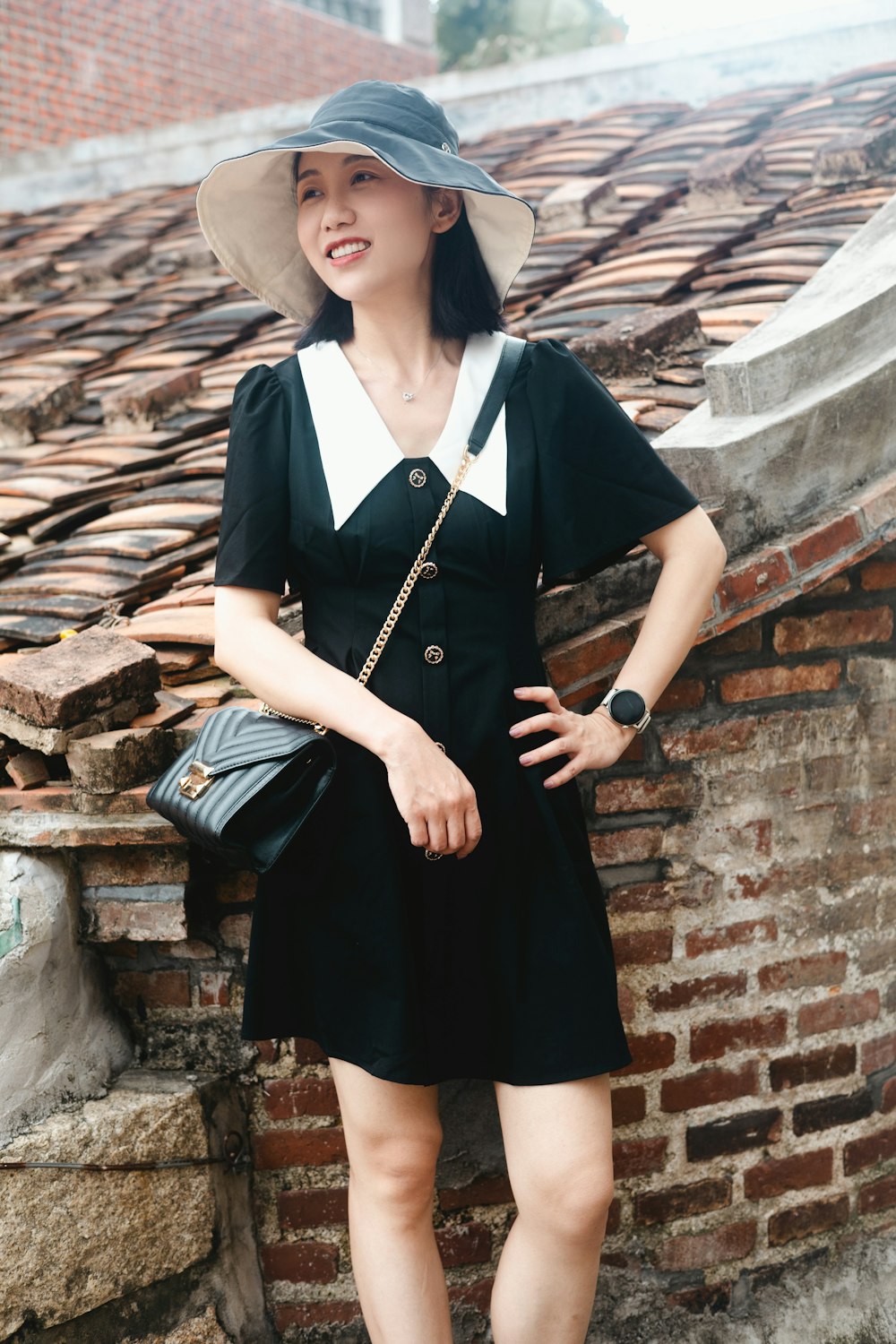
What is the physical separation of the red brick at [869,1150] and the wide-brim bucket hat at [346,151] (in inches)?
74.4

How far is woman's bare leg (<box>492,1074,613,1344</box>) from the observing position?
6.11 feet

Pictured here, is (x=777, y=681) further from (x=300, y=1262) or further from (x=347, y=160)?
(x=300, y=1262)

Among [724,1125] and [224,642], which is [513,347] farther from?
[724,1125]

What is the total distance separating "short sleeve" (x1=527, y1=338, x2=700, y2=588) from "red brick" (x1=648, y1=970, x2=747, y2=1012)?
98 cm

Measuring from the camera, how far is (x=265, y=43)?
13539 mm

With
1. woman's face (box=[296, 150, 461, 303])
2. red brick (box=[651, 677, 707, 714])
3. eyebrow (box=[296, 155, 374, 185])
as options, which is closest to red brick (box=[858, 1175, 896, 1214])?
red brick (box=[651, 677, 707, 714])

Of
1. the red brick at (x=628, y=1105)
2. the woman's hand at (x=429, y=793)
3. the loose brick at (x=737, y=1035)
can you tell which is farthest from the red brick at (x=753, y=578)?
the red brick at (x=628, y=1105)

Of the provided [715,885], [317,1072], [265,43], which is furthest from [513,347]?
[265,43]

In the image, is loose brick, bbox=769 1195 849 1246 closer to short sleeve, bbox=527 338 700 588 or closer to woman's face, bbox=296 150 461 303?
short sleeve, bbox=527 338 700 588

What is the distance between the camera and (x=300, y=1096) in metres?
2.40

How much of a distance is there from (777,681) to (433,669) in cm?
89

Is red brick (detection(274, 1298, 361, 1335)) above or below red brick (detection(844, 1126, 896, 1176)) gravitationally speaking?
below

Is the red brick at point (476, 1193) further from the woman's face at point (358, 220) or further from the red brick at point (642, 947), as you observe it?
the woman's face at point (358, 220)

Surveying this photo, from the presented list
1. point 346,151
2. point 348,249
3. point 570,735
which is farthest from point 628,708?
point 346,151
